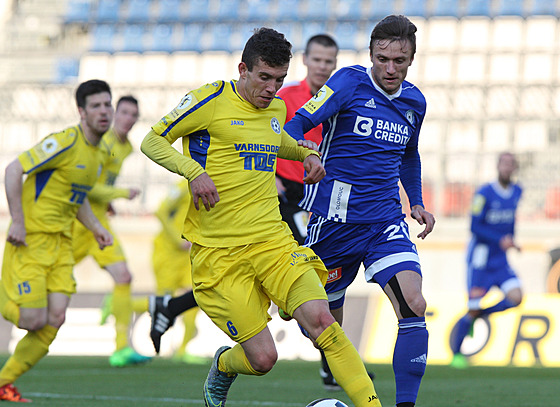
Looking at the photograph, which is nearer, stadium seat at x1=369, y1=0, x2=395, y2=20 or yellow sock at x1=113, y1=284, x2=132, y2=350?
yellow sock at x1=113, y1=284, x2=132, y2=350

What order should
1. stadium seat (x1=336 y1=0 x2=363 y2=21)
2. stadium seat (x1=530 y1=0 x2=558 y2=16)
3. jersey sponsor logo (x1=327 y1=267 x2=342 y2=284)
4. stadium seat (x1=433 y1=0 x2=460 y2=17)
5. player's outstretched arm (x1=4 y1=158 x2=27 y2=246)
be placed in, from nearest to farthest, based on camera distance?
jersey sponsor logo (x1=327 y1=267 x2=342 y2=284) < player's outstretched arm (x1=4 y1=158 x2=27 y2=246) < stadium seat (x1=530 y1=0 x2=558 y2=16) < stadium seat (x1=433 y1=0 x2=460 y2=17) < stadium seat (x1=336 y1=0 x2=363 y2=21)

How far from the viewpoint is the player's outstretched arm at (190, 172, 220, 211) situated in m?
4.13

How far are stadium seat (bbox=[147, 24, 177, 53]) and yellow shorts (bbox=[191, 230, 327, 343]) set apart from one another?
16972 mm

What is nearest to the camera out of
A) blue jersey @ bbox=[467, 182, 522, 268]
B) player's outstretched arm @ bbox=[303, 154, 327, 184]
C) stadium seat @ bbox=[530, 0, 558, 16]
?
player's outstretched arm @ bbox=[303, 154, 327, 184]

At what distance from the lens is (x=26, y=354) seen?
20.5 ft

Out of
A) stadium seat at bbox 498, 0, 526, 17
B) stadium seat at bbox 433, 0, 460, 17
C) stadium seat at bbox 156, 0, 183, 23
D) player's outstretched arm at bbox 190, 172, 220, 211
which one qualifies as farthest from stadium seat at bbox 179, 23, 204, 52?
player's outstretched arm at bbox 190, 172, 220, 211

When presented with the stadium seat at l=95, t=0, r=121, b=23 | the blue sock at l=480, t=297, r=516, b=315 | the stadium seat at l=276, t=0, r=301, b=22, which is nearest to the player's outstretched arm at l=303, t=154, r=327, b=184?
the blue sock at l=480, t=297, r=516, b=315

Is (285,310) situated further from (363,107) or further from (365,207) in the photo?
(363,107)

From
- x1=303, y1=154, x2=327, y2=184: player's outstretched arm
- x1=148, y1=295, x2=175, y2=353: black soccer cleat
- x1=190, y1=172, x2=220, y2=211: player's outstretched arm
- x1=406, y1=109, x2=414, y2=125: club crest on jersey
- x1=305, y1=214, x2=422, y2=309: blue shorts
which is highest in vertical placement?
x1=406, y1=109, x2=414, y2=125: club crest on jersey

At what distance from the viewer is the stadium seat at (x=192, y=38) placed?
2073 cm

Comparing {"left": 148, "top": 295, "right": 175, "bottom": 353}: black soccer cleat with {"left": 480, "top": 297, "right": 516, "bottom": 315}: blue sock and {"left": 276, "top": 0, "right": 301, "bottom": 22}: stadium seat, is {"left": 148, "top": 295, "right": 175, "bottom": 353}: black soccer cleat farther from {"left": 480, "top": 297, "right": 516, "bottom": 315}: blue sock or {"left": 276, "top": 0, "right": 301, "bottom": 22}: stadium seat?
{"left": 276, "top": 0, "right": 301, "bottom": 22}: stadium seat

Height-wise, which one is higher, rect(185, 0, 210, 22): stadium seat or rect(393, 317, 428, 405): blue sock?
rect(185, 0, 210, 22): stadium seat

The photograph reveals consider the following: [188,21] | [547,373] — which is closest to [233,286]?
[547,373]

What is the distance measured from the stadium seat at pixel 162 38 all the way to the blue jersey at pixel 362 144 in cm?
1643
